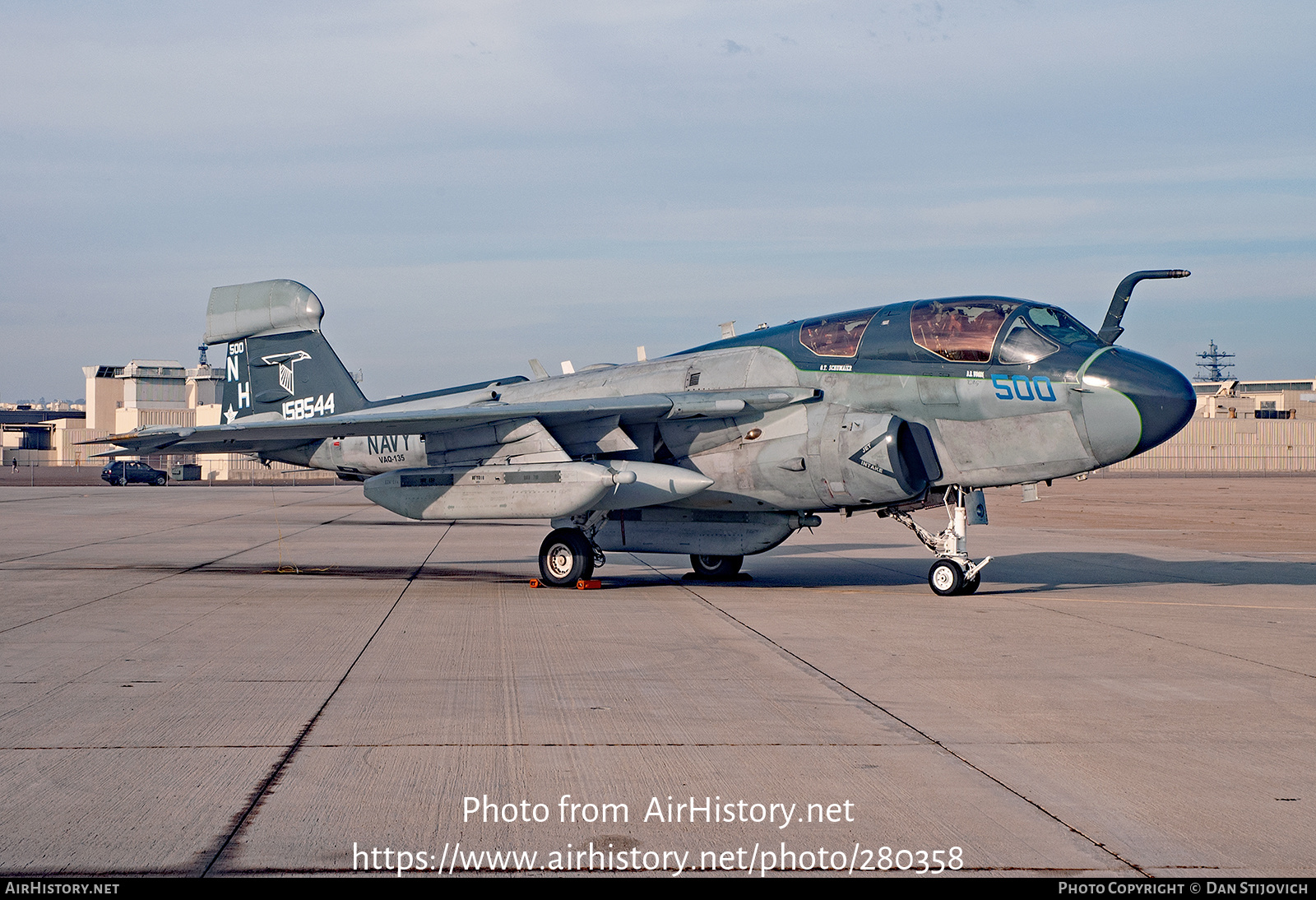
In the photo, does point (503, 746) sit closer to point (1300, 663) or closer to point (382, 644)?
point (382, 644)

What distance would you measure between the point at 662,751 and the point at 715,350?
926cm

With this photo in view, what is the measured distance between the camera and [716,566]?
15.1 metres

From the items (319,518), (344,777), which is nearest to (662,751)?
(344,777)

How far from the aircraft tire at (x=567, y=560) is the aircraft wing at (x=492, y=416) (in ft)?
5.04

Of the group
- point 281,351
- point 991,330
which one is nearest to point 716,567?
point 991,330

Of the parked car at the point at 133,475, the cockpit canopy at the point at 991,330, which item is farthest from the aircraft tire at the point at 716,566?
the parked car at the point at 133,475

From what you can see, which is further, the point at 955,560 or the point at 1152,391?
the point at 955,560

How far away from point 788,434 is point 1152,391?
158 inches

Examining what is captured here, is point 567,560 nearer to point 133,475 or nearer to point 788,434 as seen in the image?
point 788,434

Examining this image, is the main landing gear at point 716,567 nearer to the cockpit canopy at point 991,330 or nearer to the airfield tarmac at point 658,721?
the airfield tarmac at point 658,721

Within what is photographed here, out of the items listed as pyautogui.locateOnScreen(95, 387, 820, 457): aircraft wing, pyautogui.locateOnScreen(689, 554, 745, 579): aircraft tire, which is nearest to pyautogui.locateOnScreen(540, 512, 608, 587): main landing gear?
pyautogui.locateOnScreen(95, 387, 820, 457): aircraft wing

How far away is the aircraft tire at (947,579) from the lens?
1245 centimetres

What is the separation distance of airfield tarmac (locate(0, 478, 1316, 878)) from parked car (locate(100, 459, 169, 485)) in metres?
54.1

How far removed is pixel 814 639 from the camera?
945 centimetres
